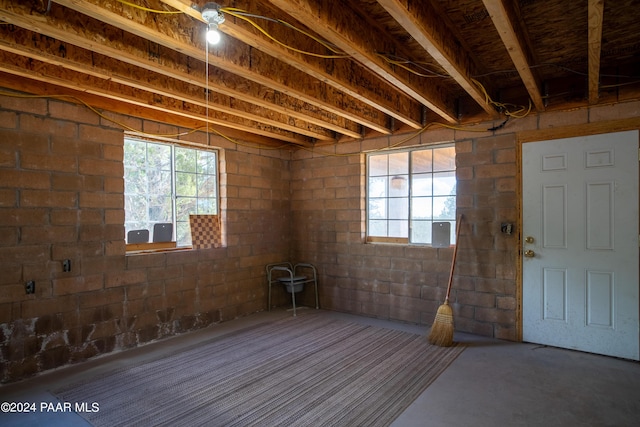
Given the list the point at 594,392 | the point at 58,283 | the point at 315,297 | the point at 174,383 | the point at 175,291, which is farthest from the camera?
the point at 315,297

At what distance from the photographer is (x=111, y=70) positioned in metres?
2.66

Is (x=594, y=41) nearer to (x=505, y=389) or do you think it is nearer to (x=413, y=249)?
(x=505, y=389)

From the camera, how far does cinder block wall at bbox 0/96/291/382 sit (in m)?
2.93

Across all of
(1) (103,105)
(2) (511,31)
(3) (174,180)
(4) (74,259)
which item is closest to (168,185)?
(3) (174,180)

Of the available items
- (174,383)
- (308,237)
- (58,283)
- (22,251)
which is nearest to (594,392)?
(174,383)

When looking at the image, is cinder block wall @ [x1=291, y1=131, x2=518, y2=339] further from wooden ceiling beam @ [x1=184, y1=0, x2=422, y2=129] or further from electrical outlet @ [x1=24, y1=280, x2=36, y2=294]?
electrical outlet @ [x1=24, y1=280, x2=36, y2=294]

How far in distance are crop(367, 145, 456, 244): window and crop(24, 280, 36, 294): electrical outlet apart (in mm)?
3602

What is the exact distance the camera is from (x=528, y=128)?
12.2 feet

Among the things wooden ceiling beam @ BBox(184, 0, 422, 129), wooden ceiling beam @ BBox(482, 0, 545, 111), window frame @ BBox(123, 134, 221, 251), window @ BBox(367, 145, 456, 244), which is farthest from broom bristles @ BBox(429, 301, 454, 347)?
window frame @ BBox(123, 134, 221, 251)

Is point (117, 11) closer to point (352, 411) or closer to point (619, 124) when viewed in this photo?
point (352, 411)

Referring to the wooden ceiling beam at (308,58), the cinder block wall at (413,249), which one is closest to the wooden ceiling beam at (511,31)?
the wooden ceiling beam at (308,58)

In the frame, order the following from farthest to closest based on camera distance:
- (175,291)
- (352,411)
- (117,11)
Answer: (175,291)
(352,411)
(117,11)

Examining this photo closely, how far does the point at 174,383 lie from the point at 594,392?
316 cm

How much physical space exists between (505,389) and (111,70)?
376 centimetres
